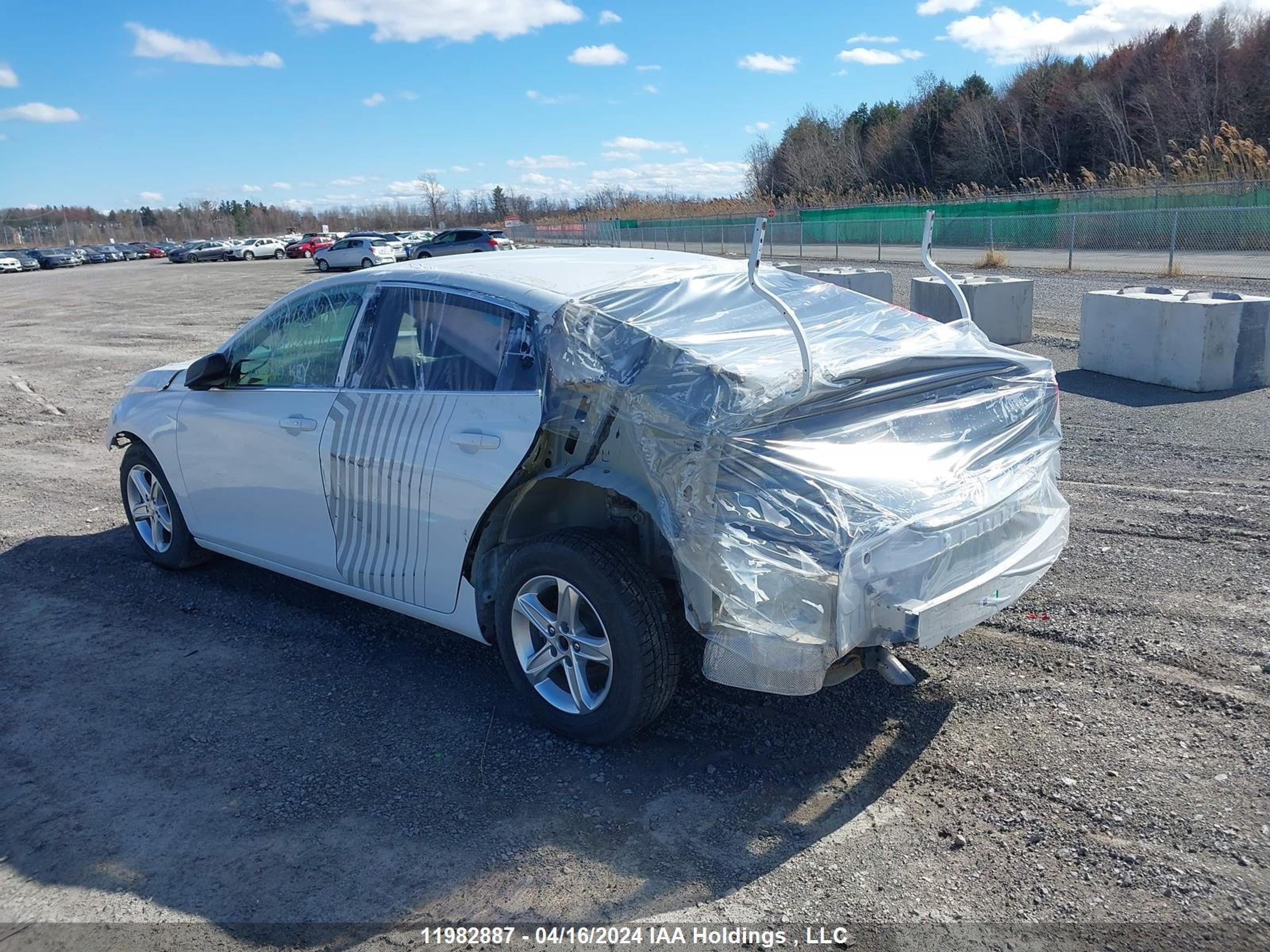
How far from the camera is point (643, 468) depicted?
11.3ft

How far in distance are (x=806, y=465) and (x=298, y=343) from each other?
284 cm

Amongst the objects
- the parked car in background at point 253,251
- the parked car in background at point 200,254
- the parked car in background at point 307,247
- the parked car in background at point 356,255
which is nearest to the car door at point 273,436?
the parked car in background at point 356,255

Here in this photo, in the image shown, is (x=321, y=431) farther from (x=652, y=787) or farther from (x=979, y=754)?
(x=979, y=754)

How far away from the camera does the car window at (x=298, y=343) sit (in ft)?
15.3

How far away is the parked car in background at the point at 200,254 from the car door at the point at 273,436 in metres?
61.9

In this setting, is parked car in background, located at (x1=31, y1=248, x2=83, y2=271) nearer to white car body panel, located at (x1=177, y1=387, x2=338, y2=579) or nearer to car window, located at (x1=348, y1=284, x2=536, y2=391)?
white car body panel, located at (x1=177, y1=387, x2=338, y2=579)

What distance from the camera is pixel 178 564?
579 cm

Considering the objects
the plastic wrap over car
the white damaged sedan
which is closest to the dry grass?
the white damaged sedan

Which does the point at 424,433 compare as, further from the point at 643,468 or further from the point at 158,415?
the point at 158,415

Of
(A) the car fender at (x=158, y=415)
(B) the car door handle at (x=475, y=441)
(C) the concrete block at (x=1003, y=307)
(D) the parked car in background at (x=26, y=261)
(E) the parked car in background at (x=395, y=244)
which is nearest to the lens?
(B) the car door handle at (x=475, y=441)

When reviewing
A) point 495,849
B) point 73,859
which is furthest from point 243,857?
point 495,849

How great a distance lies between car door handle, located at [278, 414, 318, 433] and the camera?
15.1ft

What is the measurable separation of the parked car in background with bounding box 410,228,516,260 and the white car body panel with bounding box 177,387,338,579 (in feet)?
108

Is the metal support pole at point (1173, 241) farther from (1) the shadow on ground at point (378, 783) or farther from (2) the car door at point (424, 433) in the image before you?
(2) the car door at point (424, 433)
